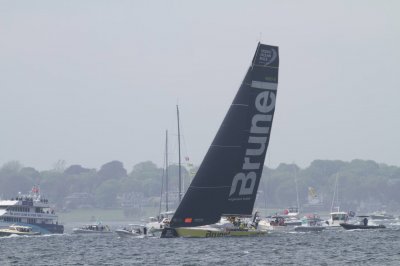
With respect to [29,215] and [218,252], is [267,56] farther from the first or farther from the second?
[29,215]

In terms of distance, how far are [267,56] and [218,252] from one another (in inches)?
718

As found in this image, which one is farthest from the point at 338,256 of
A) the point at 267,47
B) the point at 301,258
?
the point at 267,47

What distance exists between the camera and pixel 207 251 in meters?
68.4

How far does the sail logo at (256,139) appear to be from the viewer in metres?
80.2

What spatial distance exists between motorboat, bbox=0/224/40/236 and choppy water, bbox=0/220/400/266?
25.7 meters

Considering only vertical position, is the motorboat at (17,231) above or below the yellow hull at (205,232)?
above

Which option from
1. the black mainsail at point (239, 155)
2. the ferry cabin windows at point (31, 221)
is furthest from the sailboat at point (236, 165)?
the ferry cabin windows at point (31, 221)

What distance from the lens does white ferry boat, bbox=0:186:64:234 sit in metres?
120

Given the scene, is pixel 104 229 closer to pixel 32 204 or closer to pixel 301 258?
pixel 32 204

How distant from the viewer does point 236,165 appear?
7981cm

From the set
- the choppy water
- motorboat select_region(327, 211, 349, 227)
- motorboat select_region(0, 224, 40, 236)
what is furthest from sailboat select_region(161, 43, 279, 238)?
motorboat select_region(327, 211, 349, 227)

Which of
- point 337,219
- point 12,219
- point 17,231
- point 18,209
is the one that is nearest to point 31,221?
point 18,209

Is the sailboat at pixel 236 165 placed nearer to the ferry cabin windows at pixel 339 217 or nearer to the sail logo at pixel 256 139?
the sail logo at pixel 256 139

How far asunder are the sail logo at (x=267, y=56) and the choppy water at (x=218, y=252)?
13.2 m
